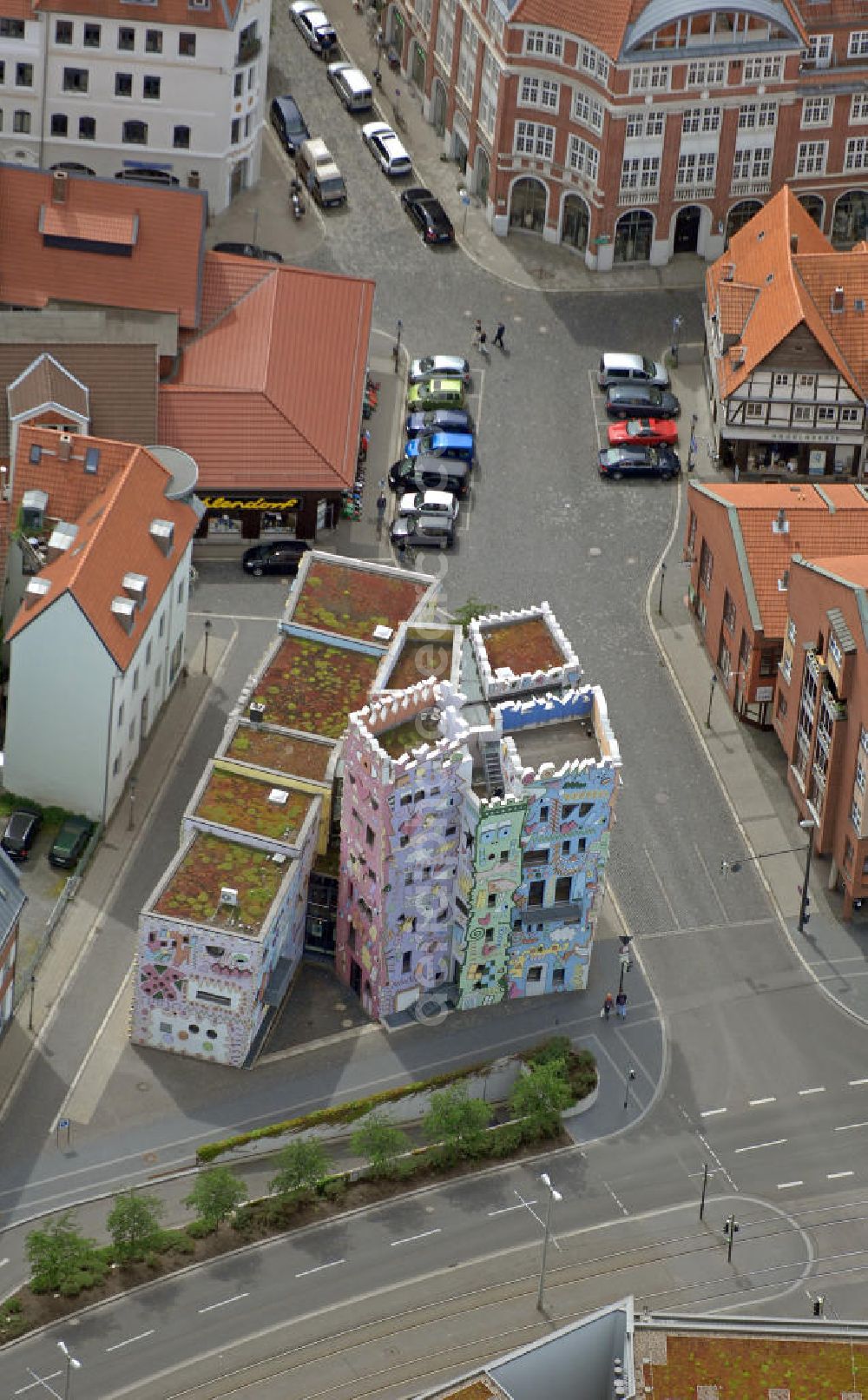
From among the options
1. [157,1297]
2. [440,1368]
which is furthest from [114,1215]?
[440,1368]

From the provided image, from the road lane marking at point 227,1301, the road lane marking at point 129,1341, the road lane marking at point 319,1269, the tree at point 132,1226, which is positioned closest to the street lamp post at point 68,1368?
the road lane marking at point 129,1341

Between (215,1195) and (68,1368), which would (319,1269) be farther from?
(68,1368)

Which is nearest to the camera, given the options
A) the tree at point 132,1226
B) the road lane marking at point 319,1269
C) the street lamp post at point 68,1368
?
the street lamp post at point 68,1368

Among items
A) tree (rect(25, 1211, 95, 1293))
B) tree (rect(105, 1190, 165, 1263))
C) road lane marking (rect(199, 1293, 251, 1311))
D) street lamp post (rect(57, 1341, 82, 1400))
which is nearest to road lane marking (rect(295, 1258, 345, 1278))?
road lane marking (rect(199, 1293, 251, 1311))

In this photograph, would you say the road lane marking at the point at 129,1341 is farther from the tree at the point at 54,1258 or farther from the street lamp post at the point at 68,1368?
the tree at the point at 54,1258

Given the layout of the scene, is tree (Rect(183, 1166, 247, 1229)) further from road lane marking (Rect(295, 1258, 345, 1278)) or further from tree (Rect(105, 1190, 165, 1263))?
road lane marking (Rect(295, 1258, 345, 1278))

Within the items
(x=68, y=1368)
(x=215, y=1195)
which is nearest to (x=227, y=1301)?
(x=215, y=1195)
